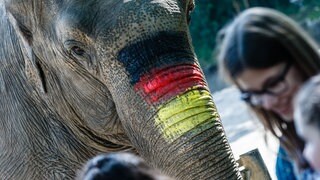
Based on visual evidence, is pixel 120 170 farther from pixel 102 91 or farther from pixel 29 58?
pixel 29 58

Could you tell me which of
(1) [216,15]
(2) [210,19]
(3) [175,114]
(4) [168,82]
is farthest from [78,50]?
(1) [216,15]

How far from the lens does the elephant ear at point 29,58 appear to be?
17.0 ft

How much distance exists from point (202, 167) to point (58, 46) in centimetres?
126

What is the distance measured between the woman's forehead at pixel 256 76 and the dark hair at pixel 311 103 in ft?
0.62

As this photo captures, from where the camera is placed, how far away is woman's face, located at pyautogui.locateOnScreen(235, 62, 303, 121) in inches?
96.2

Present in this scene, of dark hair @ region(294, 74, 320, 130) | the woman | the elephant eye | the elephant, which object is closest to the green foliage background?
the elephant

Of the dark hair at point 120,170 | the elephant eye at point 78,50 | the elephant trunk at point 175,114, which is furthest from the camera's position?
the elephant eye at point 78,50

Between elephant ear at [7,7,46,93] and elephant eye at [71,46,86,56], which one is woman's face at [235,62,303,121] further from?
elephant ear at [7,7,46,93]

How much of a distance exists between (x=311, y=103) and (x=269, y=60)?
0.29 m

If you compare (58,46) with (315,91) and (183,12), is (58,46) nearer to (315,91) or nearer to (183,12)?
(183,12)

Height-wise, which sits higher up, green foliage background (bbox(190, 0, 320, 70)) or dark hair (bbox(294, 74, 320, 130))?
green foliage background (bbox(190, 0, 320, 70))

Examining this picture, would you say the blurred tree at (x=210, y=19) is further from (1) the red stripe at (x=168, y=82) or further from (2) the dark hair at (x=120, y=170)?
(2) the dark hair at (x=120, y=170)

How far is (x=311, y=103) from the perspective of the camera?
2.20m

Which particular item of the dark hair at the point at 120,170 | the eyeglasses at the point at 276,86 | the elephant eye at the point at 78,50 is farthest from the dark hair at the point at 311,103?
the elephant eye at the point at 78,50
